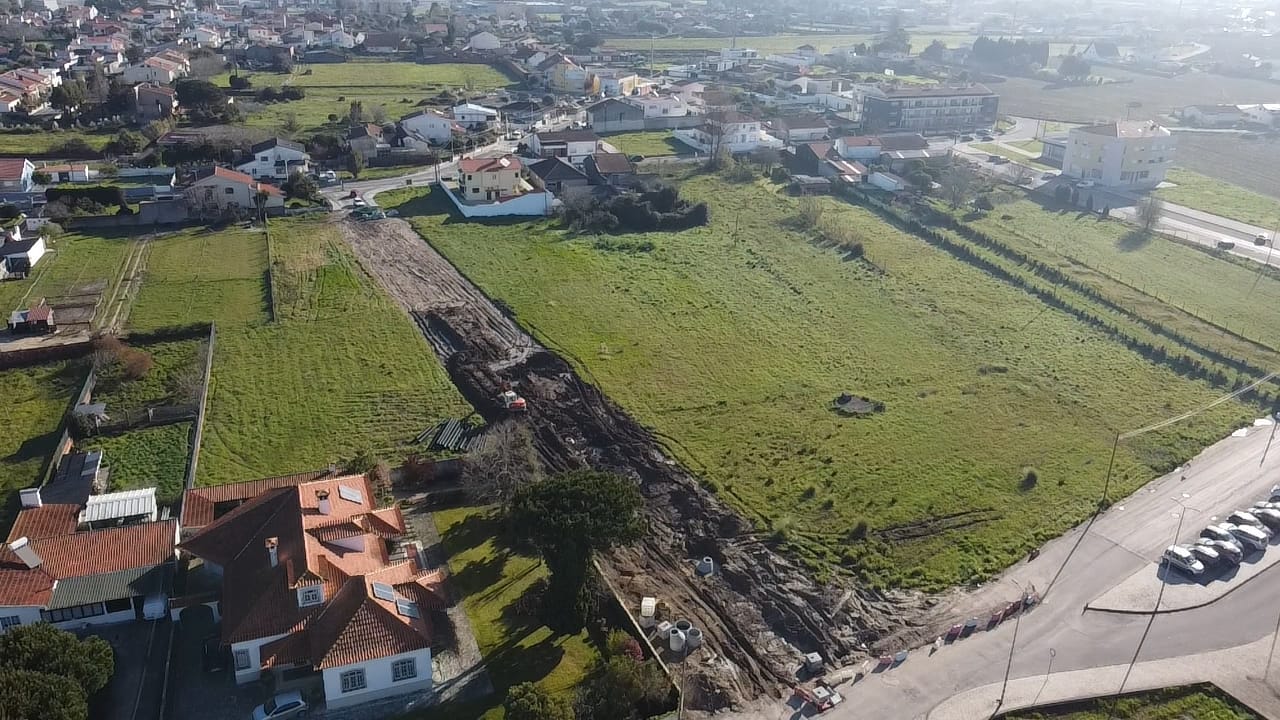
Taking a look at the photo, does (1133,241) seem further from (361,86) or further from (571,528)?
(361,86)

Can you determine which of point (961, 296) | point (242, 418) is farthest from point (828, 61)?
point (242, 418)

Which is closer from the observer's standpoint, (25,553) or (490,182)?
(25,553)

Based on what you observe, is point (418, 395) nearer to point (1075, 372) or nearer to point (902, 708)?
point (902, 708)

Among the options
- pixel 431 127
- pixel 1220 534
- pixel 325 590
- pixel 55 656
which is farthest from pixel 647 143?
pixel 55 656

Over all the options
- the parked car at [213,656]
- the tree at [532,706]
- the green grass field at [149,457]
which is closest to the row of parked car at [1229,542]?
the tree at [532,706]

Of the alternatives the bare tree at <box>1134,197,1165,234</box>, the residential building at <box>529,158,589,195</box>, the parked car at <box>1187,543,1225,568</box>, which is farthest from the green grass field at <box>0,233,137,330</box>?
the bare tree at <box>1134,197,1165,234</box>

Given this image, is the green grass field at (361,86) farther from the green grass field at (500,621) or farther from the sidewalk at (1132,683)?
the sidewalk at (1132,683)
